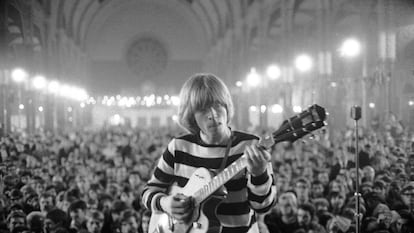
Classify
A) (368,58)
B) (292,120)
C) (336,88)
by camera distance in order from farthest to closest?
(336,88) < (368,58) < (292,120)

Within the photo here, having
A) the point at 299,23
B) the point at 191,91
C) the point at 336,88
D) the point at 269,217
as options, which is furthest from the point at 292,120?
the point at 299,23

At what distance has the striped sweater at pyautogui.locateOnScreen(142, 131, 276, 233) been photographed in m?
3.27

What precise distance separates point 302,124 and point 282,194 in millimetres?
6754

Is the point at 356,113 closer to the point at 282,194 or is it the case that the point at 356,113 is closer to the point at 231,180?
the point at 231,180

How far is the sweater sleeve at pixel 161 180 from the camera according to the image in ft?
12.0

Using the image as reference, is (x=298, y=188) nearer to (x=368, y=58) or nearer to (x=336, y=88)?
(x=368, y=58)

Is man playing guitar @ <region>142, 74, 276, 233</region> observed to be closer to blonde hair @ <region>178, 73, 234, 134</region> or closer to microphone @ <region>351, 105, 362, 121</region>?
blonde hair @ <region>178, 73, 234, 134</region>

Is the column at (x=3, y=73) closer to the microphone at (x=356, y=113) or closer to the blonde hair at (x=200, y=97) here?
the microphone at (x=356, y=113)

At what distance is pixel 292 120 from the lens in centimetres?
298

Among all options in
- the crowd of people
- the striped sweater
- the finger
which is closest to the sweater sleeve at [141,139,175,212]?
the striped sweater

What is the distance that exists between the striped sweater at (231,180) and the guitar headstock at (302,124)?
319 millimetres

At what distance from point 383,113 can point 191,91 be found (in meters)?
14.6

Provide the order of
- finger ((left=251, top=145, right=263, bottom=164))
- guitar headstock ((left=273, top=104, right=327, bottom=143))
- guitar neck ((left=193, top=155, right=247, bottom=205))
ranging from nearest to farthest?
1. guitar headstock ((left=273, top=104, right=327, bottom=143))
2. finger ((left=251, top=145, right=263, bottom=164))
3. guitar neck ((left=193, top=155, right=247, bottom=205))

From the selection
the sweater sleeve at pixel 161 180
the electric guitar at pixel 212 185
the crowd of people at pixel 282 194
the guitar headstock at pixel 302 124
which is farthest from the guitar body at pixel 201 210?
the crowd of people at pixel 282 194
